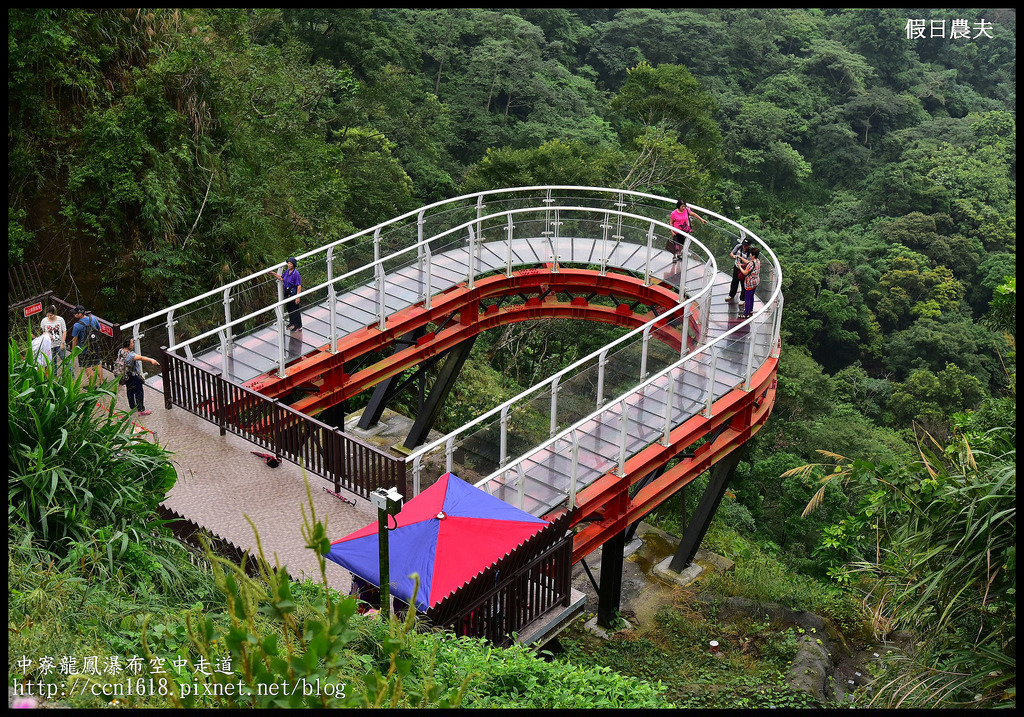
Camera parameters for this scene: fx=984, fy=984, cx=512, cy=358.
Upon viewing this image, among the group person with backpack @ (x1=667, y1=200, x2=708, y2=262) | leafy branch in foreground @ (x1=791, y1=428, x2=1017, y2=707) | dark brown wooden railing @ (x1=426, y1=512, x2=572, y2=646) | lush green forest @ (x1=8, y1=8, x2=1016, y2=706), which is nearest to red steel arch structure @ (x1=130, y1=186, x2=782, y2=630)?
person with backpack @ (x1=667, y1=200, x2=708, y2=262)

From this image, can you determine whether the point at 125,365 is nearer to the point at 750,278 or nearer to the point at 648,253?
the point at 648,253

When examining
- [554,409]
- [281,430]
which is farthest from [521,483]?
[281,430]

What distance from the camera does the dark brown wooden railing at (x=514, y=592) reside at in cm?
905

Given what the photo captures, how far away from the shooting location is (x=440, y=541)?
30.2 feet

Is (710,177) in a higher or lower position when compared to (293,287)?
lower

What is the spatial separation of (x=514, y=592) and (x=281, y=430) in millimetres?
3705

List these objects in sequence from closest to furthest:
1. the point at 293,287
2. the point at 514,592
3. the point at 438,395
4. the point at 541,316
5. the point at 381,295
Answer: the point at 514,592 < the point at 293,287 < the point at 381,295 < the point at 541,316 < the point at 438,395

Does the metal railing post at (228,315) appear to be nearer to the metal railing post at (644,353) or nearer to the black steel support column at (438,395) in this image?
the black steel support column at (438,395)

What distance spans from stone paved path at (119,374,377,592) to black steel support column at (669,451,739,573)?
19.3 feet

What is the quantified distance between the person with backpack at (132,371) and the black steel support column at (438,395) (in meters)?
5.59

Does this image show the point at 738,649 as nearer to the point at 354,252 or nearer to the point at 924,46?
the point at 354,252

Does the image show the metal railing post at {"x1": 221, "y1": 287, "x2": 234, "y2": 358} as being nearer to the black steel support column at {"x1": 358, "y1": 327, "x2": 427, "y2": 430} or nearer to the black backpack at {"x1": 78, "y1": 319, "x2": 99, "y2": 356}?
the black backpack at {"x1": 78, "y1": 319, "x2": 99, "y2": 356}

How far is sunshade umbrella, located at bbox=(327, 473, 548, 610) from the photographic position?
8906 millimetres

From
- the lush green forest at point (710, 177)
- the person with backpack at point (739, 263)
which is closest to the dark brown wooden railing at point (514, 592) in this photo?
the lush green forest at point (710, 177)
